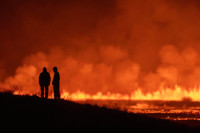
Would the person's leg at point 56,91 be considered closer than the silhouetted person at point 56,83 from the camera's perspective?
No

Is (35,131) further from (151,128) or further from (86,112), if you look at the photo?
(151,128)

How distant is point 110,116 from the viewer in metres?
23.7

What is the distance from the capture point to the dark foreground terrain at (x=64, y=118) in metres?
20.4

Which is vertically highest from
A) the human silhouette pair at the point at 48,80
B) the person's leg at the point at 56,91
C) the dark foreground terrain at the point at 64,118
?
the human silhouette pair at the point at 48,80

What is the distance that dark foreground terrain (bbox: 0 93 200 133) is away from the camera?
20.4 meters

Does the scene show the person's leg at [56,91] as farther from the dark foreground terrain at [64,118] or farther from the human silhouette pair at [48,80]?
the dark foreground terrain at [64,118]

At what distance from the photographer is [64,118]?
21859mm

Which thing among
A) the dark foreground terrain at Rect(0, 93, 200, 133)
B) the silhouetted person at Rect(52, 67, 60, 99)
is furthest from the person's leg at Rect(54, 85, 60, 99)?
the dark foreground terrain at Rect(0, 93, 200, 133)

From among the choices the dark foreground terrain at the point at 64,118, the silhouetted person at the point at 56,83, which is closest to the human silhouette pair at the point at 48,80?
the silhouetted person at the point at 56,83

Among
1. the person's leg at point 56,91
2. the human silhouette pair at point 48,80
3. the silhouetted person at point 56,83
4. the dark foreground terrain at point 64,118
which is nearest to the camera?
the dark foreground terrain at point 64,118

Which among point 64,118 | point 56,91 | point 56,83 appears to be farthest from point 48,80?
point 64,118

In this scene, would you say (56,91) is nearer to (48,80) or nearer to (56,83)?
(56,83)

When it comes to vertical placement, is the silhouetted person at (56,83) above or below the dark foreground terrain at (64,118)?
above

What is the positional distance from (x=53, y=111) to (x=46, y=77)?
4372mm
